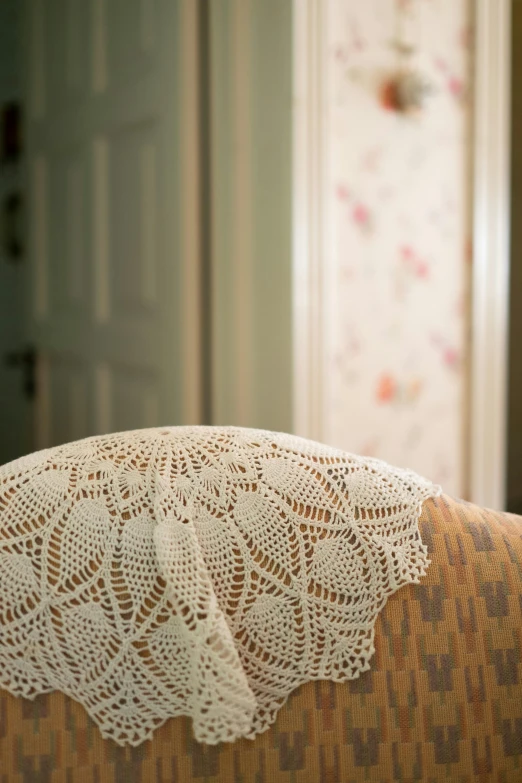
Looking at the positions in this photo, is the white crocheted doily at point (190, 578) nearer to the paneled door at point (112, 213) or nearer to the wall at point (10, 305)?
the paneled door at point (112, 213)

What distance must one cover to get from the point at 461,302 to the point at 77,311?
121 centimetres

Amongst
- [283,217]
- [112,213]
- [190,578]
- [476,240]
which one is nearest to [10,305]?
[112,213]

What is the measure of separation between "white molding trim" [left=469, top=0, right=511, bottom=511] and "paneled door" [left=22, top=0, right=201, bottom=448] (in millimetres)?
805

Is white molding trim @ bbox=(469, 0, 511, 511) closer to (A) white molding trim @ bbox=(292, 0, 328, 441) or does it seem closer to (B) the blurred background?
(B) the blurred background

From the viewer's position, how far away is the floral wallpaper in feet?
6.70

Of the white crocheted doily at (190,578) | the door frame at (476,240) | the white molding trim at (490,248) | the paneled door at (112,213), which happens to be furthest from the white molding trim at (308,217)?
the white crocheted doily at (190,578)

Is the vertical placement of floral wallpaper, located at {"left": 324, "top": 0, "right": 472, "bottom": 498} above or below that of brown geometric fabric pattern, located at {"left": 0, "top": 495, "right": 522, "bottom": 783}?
above

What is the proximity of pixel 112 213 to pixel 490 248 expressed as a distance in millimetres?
1127

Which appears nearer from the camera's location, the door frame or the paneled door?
the door frame

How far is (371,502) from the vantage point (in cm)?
71

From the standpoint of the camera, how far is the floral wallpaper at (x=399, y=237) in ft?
6.70

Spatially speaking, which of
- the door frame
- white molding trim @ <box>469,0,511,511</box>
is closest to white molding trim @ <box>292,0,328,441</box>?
the door frame

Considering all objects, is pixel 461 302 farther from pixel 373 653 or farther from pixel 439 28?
pixel 373 653

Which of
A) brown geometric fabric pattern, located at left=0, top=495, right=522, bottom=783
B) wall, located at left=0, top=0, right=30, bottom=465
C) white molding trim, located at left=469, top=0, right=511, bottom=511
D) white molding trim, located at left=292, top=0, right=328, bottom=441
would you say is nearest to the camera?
brown geometric fabric pattern, located at left=0, top=495, right=522, bottom=783
